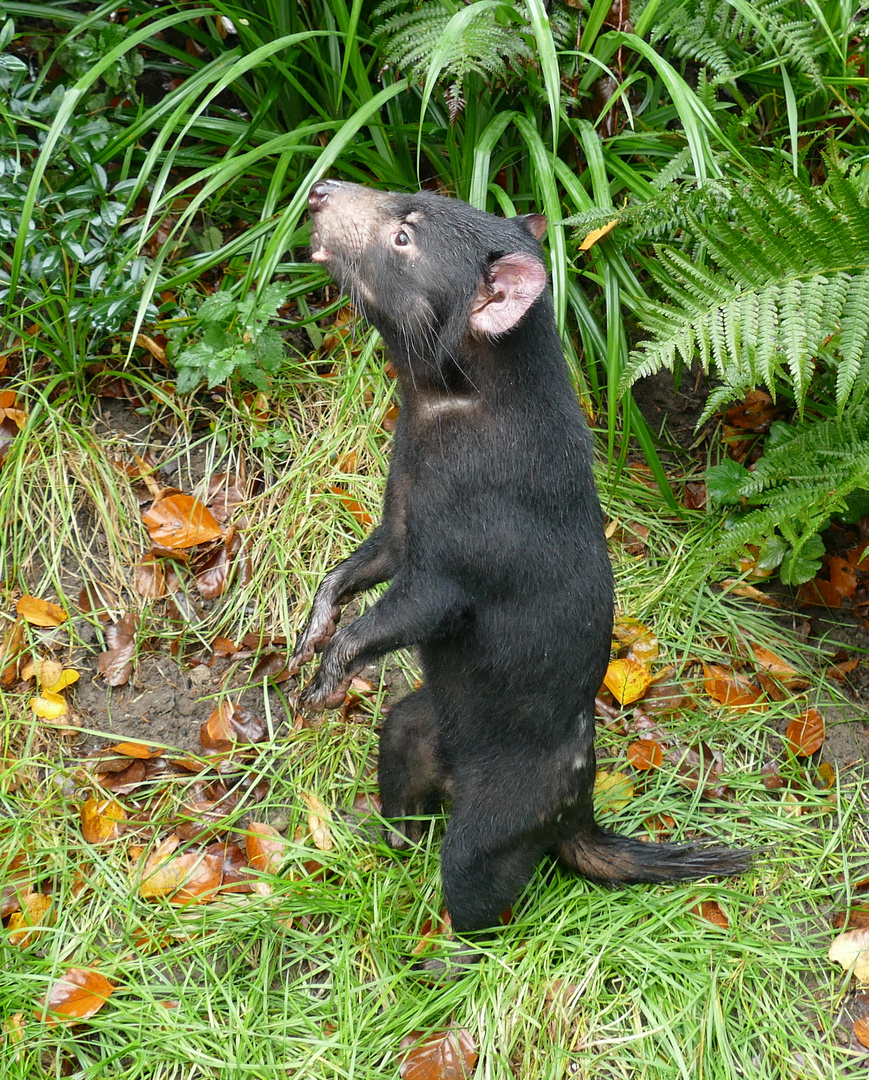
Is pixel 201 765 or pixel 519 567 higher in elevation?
pixel 519 567

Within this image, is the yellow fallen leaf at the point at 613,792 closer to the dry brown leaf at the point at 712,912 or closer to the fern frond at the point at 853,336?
the dry brown leaf at the point at 712,912

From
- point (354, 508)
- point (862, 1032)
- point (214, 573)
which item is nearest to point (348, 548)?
point (354, 508)

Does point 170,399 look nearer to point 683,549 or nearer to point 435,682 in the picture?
point 435,682

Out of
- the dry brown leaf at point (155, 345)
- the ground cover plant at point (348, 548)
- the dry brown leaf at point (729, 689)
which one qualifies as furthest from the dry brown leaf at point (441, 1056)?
the dry brown leaf at point (155, 345)

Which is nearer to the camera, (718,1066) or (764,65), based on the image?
(718,1066)

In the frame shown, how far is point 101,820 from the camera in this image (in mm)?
2973

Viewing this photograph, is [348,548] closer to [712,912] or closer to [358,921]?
[358,921]

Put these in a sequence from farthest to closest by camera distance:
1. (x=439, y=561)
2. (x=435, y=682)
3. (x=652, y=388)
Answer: (x=652, y=388) < (x=435, y=682) < (x=439, y=561)

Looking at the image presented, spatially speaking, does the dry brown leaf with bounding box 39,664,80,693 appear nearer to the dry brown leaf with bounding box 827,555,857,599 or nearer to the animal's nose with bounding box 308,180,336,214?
the animal's nose with bounding box 308,180,336,214

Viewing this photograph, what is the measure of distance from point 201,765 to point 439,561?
3.91 ft

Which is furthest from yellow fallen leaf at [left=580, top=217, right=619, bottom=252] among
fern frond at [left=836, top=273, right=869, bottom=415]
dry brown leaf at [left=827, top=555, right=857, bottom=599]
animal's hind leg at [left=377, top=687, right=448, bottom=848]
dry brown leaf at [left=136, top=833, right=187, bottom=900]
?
dry brown leaf at [left=136, top=833, right=187, bottom=900]

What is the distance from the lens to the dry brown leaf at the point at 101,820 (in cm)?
296

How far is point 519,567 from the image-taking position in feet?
8.11

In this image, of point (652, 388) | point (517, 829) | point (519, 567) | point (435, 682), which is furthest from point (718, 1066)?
point (652, 388)
